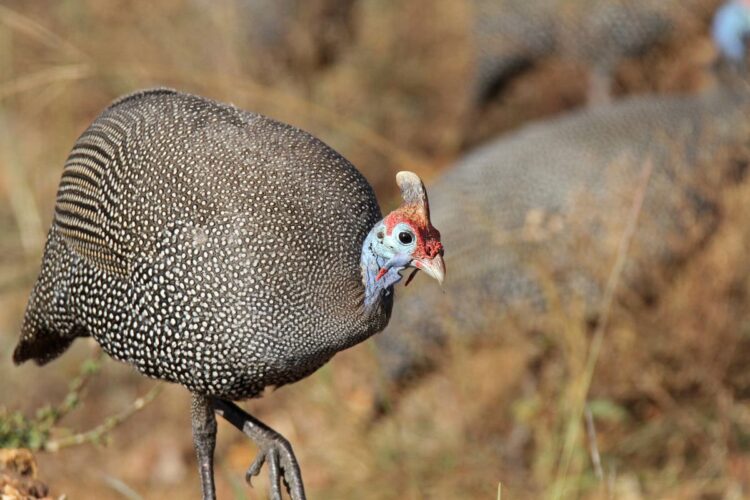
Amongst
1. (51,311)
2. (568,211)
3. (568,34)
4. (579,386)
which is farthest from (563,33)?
(51,311)

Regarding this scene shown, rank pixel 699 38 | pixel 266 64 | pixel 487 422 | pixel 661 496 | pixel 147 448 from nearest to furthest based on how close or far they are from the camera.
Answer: pixel 661 496
pixel 487 422
pixel 147 448
pixel 699 38
pixel 266 64

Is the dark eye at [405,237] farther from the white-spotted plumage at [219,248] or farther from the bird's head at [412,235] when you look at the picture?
the white-spotted plumage at [219,248]

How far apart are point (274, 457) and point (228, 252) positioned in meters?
0.59

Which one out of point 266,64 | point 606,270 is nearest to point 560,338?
point 606,270

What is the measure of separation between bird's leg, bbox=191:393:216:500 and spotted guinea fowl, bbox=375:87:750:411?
157 centimetres

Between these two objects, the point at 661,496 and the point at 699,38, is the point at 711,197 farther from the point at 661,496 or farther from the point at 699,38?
the point at 699,38

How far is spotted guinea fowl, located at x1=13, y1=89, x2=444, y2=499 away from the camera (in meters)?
2.56

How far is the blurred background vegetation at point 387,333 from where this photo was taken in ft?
14.2

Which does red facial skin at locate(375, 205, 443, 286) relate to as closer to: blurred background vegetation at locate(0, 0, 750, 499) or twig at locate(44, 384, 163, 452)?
blurred background vegetation at locate(0, 0, 750, 499)

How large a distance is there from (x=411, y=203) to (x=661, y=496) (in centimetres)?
224

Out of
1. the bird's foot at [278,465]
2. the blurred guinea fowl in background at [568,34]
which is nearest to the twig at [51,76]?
the bird's foot at [278,465]

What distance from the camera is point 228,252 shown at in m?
2.59

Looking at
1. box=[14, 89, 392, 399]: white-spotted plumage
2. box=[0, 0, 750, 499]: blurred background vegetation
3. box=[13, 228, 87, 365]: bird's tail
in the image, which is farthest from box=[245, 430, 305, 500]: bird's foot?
box=[13, 228, 87, 365]: bird's tail

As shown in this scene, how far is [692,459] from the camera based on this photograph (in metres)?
4.58
